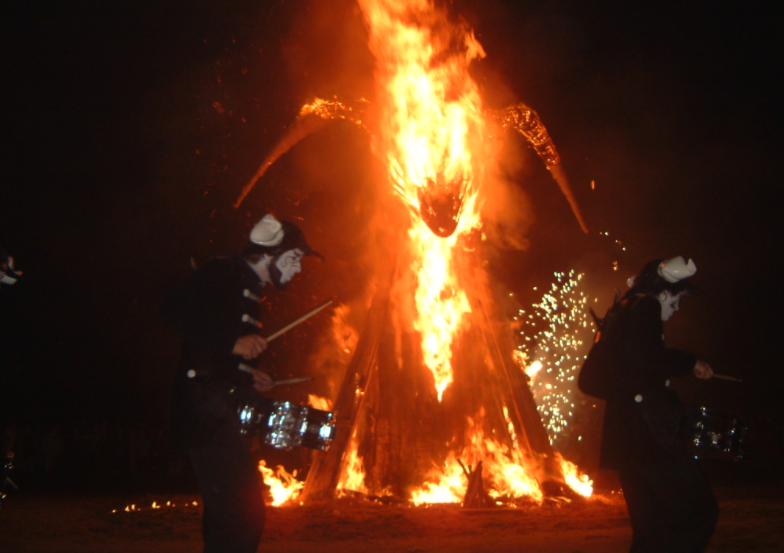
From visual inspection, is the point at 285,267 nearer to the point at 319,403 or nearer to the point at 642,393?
the point at 642,393

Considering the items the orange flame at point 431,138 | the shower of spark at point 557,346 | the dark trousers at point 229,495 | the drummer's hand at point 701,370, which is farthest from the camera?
the shower of spark at point 557,346

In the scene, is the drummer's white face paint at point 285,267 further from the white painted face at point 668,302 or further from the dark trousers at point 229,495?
the white painted face at point 668,302

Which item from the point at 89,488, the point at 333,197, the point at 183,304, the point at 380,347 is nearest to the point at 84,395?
the point at 89,488

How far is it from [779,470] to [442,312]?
9.09 metres

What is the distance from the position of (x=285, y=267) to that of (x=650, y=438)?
6.62ft

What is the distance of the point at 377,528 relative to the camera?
22.5 feet

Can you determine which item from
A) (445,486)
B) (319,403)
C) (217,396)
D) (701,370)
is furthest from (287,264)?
(319,403)

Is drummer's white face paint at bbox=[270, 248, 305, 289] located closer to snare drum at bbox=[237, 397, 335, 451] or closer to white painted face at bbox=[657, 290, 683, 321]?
snare drum at bbox=[237, 397, 335, 451]

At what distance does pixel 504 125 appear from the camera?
9664 millimetres

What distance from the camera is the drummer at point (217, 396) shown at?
293 cm

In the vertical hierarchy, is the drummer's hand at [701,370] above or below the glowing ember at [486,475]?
above

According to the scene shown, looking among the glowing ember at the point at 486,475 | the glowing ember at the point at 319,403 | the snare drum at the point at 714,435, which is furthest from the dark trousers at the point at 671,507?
the glowing ember at the point at 319,403

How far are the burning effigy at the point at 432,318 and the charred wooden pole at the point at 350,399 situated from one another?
19mm

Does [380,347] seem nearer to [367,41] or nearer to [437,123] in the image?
[437,123]
